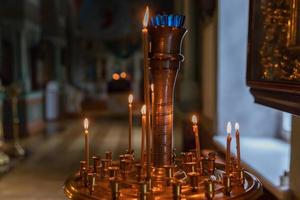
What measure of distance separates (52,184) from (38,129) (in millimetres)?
4738

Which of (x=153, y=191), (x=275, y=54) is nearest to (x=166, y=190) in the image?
(x=153, y=191)

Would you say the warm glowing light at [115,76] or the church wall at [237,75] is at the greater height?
the church wall at [237,75]

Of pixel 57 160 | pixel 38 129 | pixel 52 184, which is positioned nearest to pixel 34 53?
pixel 38 129

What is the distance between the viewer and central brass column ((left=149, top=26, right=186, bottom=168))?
4.15 ft

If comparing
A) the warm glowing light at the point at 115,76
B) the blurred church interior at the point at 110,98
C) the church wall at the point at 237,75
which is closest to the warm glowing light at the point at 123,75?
the warm glowing light at the point at 115,76

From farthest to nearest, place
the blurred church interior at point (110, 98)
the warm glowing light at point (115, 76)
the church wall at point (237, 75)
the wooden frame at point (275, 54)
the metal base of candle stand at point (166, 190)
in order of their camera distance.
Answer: the warm glowing light at point (115, 76) → the church wall at point (237, 75) → the blurred church interior at point (110, 98) → the wooden frame at point (275, 54) → the metal base of candle stand at point (166, 190)

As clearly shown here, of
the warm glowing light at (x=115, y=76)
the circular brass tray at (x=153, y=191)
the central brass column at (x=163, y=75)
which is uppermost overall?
the central brass column at (x=163, y=75)

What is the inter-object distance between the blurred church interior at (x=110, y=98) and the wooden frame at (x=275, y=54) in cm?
2

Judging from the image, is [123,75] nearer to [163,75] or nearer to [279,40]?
[279,40]

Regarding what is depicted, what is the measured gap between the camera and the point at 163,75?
128 centimetres

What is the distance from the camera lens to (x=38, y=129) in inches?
353

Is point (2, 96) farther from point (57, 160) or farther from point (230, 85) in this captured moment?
point (230, 85)

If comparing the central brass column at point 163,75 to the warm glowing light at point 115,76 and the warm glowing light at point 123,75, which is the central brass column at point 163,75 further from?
the warm glowing light at point 123,75

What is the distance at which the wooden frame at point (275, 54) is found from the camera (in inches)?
69.2
